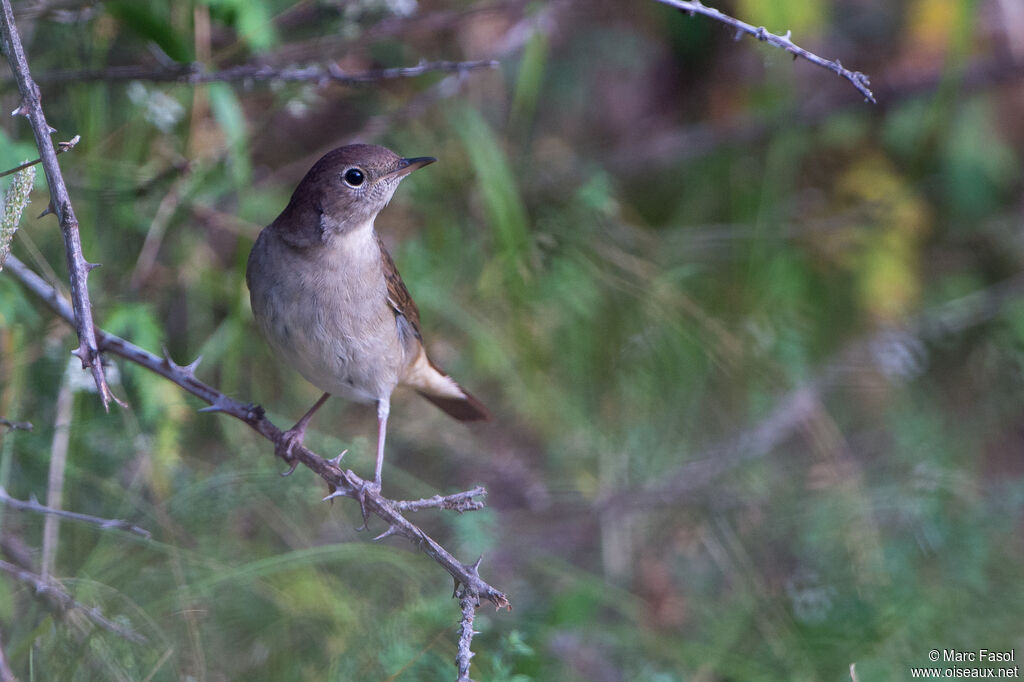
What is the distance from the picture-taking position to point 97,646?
2.98 meters

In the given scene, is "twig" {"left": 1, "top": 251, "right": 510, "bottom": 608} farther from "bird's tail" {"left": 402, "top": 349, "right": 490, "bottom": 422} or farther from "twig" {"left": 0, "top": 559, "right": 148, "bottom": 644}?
"bird's tail" {"left": 402, "top": 349, "right": 490, "bottom": 422}

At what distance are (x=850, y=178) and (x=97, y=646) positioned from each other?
524cm

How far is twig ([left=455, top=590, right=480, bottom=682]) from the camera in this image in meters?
2.39

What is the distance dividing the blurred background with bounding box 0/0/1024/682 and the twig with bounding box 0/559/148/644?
57mm

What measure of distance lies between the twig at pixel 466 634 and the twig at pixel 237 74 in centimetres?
180

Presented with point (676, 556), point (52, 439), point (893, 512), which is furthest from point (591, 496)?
point (52, 439)

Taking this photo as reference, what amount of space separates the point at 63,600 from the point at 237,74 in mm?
1926

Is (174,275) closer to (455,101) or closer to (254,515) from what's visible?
(254,515)

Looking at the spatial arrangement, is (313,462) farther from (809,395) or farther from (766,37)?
(809,395)

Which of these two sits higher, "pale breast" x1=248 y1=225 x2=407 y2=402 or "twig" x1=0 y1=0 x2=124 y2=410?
"pale breast" x1=248 y1=225 x2=407 y2=402

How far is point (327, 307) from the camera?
11.2 feet

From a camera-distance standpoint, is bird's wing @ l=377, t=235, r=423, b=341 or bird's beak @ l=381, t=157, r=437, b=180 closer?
bird's beak @ l=381, t=157, r=437, b=180

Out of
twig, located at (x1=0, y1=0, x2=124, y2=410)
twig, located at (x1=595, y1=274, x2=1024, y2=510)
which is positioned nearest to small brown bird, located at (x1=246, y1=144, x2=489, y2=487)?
twig, located at (x1=0, y1=0, x2=124, y2=410)

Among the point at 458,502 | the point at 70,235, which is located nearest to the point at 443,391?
the point at 458,502
